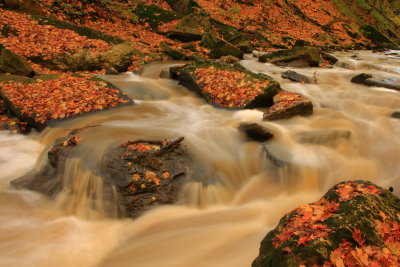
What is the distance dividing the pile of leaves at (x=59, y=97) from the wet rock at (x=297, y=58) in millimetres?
7283

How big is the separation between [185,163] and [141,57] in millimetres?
7411

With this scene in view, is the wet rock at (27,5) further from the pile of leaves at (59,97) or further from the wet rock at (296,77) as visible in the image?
the wet rock at (296,77)

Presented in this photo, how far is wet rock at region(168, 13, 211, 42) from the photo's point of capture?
1359 centimetres

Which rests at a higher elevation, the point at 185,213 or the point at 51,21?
the point at 51,21

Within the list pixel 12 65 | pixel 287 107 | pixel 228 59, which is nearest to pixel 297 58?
pixel 228 59

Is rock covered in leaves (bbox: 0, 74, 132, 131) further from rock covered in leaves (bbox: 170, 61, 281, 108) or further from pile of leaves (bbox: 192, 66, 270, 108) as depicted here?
pile of leaves (bbox: 192, 66, 270, 108)

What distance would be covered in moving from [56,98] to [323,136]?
622 cm

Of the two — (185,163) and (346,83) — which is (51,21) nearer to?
Answer: (185,163)

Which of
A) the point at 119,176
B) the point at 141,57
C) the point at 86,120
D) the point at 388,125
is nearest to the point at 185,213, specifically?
the point at 119,176

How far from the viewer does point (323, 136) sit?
614cm

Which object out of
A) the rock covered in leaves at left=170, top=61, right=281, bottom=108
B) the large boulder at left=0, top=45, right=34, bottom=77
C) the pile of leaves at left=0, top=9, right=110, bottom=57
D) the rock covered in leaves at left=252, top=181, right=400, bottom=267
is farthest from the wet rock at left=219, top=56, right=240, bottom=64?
the rock covered in leaves at left=252, top=181, right=400, bottom=267

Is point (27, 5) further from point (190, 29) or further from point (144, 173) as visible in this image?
point (144, 173)

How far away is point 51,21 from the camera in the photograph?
36.3 ft

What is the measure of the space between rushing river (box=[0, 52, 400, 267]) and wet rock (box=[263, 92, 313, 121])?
0.60 ft
